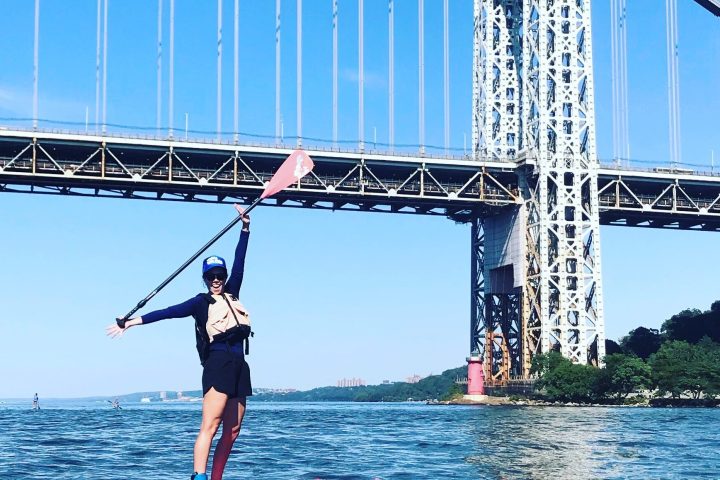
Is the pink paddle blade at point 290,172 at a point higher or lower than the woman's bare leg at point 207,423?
higher

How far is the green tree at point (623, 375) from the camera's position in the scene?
2717 inches

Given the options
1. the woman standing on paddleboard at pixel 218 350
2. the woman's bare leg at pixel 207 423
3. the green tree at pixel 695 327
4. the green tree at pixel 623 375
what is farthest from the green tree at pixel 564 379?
the woman's bare leg at pixel 207 423

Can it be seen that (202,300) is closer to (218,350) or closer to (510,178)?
(218,350)

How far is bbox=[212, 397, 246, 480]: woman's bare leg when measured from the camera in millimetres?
10297

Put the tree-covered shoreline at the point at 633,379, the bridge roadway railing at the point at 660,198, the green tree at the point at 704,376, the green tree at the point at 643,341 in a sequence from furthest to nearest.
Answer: the green tree at the point at 643,341, the bridge roadway railing at the point at 660,198, the green tree at the point at 704,376, the tree-covered shoreline at the point at 633,379

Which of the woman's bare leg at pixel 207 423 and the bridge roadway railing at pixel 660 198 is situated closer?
the woman's bare leg at pixel 207 423

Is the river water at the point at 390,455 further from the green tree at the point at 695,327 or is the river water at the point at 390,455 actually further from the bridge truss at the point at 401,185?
the green tree at the point at 695,327

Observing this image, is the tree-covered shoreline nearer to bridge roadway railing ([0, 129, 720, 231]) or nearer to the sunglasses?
bridge roadway railing ([0, 129, 720, 231])

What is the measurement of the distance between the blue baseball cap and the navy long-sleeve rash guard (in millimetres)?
261

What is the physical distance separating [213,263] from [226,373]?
103 cm

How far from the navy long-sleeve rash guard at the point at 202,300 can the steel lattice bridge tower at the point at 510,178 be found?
5928 centimetres

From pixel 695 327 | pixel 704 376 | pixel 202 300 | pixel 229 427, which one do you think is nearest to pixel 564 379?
pixel 704 376

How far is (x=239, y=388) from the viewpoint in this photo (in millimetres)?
10227

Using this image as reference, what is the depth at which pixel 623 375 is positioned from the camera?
68.9 metres
